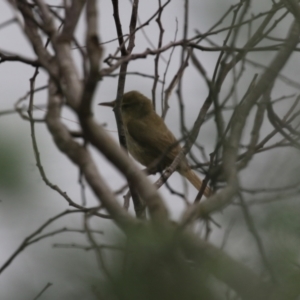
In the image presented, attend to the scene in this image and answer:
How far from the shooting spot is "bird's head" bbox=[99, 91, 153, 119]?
8930mm

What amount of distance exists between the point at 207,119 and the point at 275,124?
76 centimetres

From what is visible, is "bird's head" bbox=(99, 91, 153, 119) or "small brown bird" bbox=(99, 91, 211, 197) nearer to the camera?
"small brown bird" bbox=(99, 91, 211, 197)

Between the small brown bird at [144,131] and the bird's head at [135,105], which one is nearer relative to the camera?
the small brown bird at [144,131]

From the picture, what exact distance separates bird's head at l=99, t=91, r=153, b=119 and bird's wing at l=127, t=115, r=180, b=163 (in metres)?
0.11

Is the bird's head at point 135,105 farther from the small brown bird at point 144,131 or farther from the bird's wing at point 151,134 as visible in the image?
the bird's wing at point 151,134

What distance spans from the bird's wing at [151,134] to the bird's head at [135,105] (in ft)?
0.35

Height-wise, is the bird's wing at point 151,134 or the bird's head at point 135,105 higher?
the bird's head at point 135,105

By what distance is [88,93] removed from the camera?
7.56 feet

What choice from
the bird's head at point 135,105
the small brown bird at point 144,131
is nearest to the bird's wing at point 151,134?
the small brown bird at point 144,131

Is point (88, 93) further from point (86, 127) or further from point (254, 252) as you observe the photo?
point (254, 252)

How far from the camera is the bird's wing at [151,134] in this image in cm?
851

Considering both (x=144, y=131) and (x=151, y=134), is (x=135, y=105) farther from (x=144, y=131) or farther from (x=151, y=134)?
(x=151, y=134)

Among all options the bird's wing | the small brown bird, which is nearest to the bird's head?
the small brown bird

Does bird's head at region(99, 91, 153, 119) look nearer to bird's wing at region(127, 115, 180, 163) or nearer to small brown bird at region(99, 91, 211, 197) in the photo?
small brown bird at region(99, 91, 211, 197)
